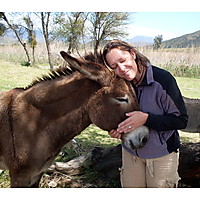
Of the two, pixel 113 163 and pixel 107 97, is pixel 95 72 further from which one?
pixel 113 163

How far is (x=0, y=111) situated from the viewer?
2.32m

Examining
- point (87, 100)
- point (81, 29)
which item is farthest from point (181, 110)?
point (81, 29)

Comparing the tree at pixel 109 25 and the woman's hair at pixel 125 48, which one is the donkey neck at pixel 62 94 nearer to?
the woman's hair at pixel 125 48

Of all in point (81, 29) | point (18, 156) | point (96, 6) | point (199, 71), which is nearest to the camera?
point (18, 156)

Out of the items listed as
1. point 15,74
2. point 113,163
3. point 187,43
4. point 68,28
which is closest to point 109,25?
point 68,28

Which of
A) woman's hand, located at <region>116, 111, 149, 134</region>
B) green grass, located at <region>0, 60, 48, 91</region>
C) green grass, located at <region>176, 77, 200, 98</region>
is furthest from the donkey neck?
green grass, located at <region>176, 77, 200, 98</region>

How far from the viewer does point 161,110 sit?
1.90 metres

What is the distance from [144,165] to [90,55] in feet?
4.38

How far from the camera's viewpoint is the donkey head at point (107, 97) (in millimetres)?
2008

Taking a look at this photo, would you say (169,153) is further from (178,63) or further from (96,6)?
(178,63)

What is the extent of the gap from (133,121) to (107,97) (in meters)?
0.40

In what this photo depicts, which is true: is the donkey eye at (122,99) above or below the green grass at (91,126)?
above

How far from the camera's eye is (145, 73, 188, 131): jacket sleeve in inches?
69.4

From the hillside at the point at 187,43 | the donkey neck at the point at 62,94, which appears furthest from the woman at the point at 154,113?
the hillside at the point at 187,43
